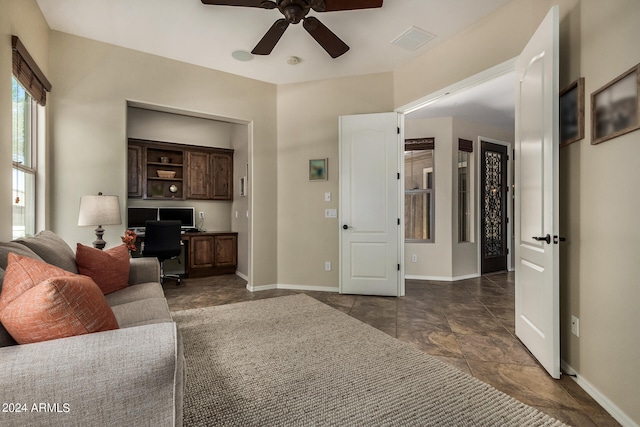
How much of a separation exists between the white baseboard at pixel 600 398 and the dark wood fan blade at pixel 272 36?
3112mm

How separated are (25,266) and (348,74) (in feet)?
12.5

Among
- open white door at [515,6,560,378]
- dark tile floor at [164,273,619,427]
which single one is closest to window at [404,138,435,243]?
dark tile floor at [164,273,619,427]

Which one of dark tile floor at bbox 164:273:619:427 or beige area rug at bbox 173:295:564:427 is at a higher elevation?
beige area rug at bbox 173:295:564:427

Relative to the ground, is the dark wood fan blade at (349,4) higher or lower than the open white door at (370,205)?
higher

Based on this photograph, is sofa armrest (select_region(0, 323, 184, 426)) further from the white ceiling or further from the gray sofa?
the white ceiling

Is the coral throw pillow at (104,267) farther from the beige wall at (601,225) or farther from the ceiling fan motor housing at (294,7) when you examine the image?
the beige wall at (601,225)

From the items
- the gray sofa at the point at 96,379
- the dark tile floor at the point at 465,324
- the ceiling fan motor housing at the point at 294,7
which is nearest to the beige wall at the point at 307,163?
the dark tile floor at the point at 465,324

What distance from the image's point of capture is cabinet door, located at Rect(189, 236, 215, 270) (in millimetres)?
4971

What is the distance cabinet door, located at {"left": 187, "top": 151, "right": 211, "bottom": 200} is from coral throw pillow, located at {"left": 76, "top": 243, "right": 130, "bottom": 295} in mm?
2884

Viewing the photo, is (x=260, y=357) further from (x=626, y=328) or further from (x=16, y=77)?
(x=16, y=77)

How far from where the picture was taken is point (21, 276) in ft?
3.81

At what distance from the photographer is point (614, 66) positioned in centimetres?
165

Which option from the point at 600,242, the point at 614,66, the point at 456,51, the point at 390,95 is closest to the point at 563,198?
the point at 600,242

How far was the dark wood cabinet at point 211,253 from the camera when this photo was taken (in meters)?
4.98
